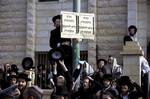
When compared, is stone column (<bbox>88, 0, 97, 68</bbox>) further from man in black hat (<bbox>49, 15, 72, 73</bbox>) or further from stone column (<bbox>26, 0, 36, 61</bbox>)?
man in black hat (<bbox>49, 15, 72, 73</bbox>)

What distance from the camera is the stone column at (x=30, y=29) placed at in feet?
74.1

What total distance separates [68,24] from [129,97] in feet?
7.05

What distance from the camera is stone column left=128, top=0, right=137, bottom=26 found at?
21.4 metres

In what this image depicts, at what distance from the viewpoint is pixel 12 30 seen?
23234mm

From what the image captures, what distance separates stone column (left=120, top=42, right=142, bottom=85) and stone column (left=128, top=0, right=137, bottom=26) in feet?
24.2

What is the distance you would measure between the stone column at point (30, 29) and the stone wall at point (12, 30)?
0.28 m

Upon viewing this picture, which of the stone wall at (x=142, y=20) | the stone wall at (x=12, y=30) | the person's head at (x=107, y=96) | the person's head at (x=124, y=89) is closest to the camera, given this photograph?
the person's head at (x=107, y=96)

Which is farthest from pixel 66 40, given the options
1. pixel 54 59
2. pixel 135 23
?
pixel 135 23

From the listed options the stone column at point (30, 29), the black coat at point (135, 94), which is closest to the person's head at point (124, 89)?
the black coat at point (135, 94)

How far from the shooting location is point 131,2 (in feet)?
70.7

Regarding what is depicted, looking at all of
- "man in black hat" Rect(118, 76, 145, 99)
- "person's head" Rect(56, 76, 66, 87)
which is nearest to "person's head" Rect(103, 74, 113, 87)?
"man in black hat" Rect(118, 76, 145, 99)

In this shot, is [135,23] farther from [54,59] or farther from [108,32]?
[54,59]

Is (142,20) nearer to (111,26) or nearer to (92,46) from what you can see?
(111,26)

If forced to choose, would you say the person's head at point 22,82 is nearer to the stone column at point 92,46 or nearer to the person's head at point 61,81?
the person's head at point 61,81
